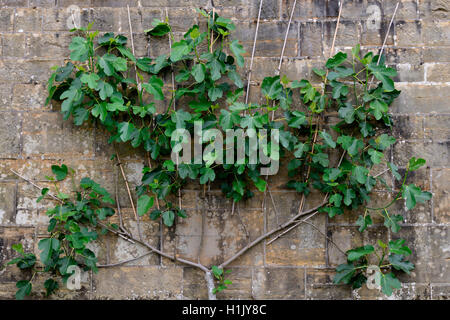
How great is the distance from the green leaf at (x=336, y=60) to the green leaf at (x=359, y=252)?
105cm

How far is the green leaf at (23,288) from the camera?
2607mm

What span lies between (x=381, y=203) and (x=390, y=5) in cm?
120

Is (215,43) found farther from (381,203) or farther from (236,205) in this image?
(381,203)

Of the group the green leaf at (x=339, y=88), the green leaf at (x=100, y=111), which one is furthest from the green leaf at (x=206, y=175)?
the green leaf at (x=339, y=88)

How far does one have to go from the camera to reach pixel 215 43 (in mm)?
2736

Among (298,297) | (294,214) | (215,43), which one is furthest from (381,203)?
(215,43)

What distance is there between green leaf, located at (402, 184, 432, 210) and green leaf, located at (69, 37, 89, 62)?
1940 millimetres

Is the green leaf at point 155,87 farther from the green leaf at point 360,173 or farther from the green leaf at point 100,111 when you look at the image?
the green leaf at point 360,173

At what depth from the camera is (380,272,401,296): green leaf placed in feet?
8.15

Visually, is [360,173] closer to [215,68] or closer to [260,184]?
[260,184]

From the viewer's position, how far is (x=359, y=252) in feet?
8.39

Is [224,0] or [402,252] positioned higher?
[224,0]

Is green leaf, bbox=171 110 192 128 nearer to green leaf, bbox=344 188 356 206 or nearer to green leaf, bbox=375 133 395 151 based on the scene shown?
green leaf, bbox=344 188 356 206

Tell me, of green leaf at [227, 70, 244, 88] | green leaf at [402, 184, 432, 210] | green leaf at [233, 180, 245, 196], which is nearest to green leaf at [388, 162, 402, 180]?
green leaf at [402, 184, 432, 210]
